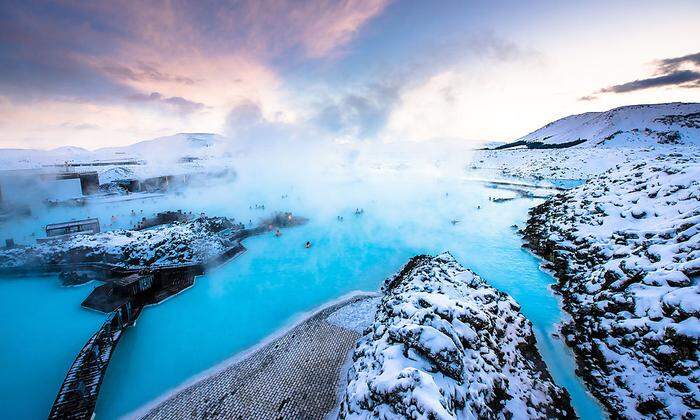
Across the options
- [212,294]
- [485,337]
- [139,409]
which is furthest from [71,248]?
[485,337]

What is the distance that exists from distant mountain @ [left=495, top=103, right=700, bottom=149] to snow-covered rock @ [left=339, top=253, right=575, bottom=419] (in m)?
82.5

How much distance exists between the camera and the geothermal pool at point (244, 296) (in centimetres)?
1123

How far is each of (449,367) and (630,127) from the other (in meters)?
124

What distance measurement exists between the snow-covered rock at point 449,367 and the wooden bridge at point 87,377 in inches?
362

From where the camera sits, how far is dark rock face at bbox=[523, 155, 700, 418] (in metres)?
8.72

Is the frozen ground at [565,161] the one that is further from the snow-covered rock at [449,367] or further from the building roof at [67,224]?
the building roof at [67,224]

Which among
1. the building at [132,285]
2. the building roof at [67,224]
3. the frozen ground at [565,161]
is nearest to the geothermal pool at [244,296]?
the building at [132,285]

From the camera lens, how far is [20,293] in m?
17.7

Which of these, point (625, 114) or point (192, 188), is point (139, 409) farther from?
point (625, 114)

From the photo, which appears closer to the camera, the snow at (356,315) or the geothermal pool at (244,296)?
the geothermal pool at (244,296)

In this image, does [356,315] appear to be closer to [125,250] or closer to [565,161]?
[125,250]

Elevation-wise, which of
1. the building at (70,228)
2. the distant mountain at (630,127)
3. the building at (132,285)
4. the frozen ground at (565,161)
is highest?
the distant mountain at (630,127)

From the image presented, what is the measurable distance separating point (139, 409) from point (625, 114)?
14865cm

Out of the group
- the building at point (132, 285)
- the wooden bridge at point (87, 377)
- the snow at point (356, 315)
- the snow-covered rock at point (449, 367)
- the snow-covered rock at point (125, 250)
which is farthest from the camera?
the snow-covered rock at point (125, 250)
